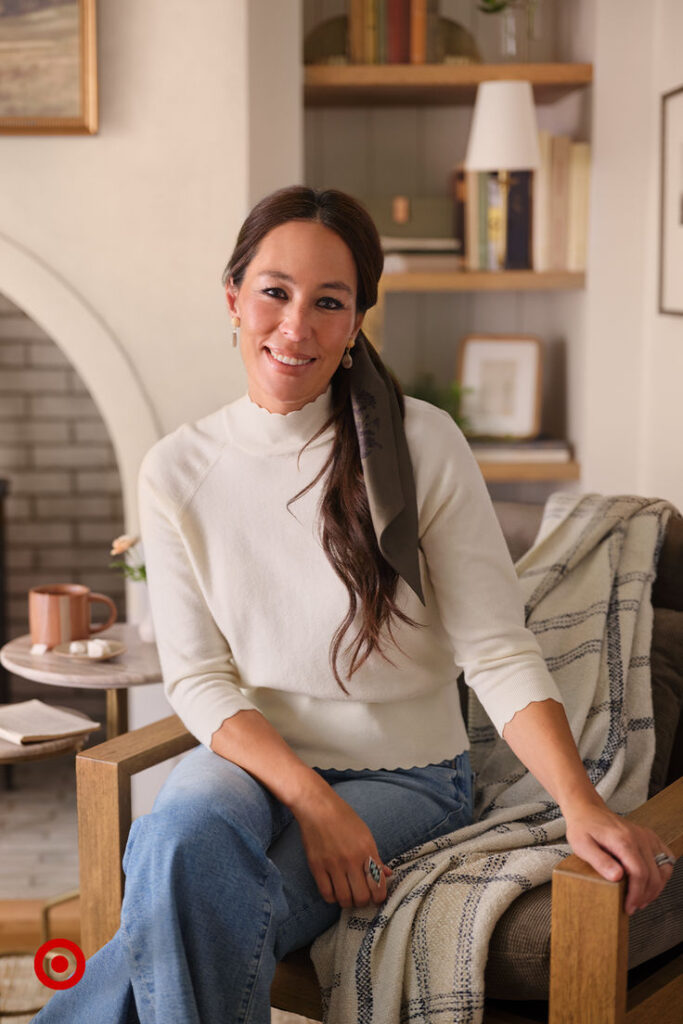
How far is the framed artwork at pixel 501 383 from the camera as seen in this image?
3.20 m

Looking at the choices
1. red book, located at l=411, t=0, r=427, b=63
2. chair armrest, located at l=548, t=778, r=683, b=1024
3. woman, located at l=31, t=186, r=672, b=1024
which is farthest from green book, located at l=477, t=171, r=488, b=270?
chair armrest, located at l=548, t=778, r=683, b=1024

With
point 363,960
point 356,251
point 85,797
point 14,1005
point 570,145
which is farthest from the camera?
point 570,145

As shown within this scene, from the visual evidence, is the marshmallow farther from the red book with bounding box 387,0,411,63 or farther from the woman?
the red book with bounding box 387,0,411,63

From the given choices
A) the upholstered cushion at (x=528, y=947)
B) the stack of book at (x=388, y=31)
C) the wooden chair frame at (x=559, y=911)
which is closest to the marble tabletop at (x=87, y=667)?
the wooden chair frame at (x=559, y=911)

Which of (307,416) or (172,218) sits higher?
(172,218)

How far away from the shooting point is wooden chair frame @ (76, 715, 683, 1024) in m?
1.25

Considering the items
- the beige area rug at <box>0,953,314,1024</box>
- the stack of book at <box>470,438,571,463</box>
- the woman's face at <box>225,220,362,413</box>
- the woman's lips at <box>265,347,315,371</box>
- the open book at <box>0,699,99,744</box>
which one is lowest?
the beige area rug at <box>0,953,314,1024</box>

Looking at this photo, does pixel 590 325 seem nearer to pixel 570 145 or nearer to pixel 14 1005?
pixel 570 145

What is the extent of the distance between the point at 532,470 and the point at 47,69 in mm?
1506

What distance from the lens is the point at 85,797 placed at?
162 cm

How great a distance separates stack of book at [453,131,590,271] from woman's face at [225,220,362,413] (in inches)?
64.5

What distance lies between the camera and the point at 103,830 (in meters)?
1.62

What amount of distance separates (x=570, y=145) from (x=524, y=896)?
2134mm

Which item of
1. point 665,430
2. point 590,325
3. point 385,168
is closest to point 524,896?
point 665,430
